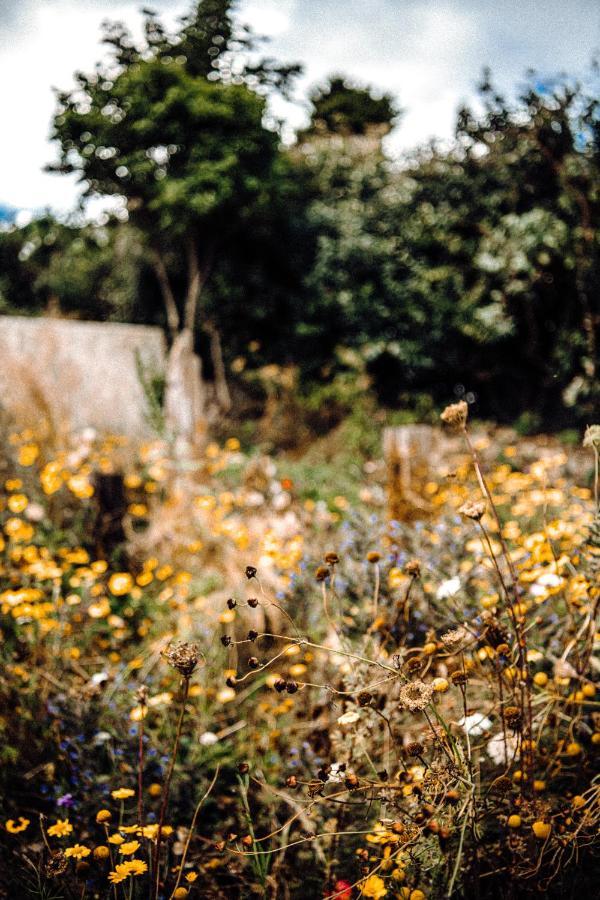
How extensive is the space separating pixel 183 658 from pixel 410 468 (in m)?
3.02

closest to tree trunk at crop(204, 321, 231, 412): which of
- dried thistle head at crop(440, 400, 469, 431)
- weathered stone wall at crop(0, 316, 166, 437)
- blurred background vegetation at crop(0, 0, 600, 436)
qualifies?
blurred background vegetation at crop(0, 0, 600, 436)

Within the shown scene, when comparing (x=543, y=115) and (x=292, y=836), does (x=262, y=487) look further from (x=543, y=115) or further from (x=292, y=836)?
(x=543, y=115)

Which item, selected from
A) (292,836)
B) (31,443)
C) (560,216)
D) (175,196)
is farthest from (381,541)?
(175,196)

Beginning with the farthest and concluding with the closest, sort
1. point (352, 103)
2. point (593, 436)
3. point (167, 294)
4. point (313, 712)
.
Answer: point (352, 103), point (167, 294), point (313, 712), point (593, 436)

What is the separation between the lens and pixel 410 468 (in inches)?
153

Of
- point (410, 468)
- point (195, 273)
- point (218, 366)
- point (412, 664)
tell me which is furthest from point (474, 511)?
point (195, 273)

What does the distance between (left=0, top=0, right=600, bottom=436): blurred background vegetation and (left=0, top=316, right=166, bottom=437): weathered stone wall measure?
1.05 metres

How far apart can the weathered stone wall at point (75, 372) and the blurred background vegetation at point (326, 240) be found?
3.43 feet

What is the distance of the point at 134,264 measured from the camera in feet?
29.9

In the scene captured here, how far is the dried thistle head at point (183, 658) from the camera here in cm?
101

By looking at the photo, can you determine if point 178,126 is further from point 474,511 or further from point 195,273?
point 474,511

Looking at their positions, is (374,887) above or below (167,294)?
below

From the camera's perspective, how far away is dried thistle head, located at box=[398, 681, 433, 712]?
0.95 meters

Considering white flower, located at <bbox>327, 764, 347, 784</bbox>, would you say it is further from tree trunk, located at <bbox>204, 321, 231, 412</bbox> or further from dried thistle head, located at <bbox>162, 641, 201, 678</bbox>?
tree trunk, located at <bbox>204, 321, 231, 412</bbox>
